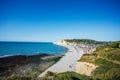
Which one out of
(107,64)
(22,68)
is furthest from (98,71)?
(22,68)

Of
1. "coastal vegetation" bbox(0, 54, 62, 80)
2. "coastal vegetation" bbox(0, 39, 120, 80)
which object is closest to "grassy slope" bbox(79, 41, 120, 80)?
"coastal vegetation" bbox(0, 39, 120, 80)

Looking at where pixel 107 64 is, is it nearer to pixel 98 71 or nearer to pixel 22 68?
pixel 98 71

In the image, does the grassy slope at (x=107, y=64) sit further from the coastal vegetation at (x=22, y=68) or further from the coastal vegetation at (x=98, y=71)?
the coastal vegetation at (x=22, y=68)

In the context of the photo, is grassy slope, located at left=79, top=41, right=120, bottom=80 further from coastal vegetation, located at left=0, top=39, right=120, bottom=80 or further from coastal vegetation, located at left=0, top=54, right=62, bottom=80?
coastal vegetation, located at left=0, top=54, right=62, bottom=80

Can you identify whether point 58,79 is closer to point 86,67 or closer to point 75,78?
point 75,78

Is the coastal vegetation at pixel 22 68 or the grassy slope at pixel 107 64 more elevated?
the grassy slope at pixel 107 64

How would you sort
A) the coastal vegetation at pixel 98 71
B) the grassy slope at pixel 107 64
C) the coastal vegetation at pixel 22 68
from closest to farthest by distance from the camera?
the coastal vegetation at pixel 98 71, the grassy slope at pixel 107 64, the coastal vegetation at pixel 22 68

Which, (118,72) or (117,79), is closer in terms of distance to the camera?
(117,79)

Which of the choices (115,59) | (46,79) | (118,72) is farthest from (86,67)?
(46,79)

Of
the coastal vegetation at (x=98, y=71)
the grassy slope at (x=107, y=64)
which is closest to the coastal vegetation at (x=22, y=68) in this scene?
the coastal vegetation at (x=98, y=71)

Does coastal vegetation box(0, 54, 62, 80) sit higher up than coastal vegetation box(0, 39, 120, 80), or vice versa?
coastal vegetation box(0, 39, 120, 80)

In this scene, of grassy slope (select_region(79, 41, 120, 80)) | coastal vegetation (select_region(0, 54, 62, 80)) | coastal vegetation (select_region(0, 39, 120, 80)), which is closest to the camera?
coastal vegetation (select_region(0, 39, 120, 80))
